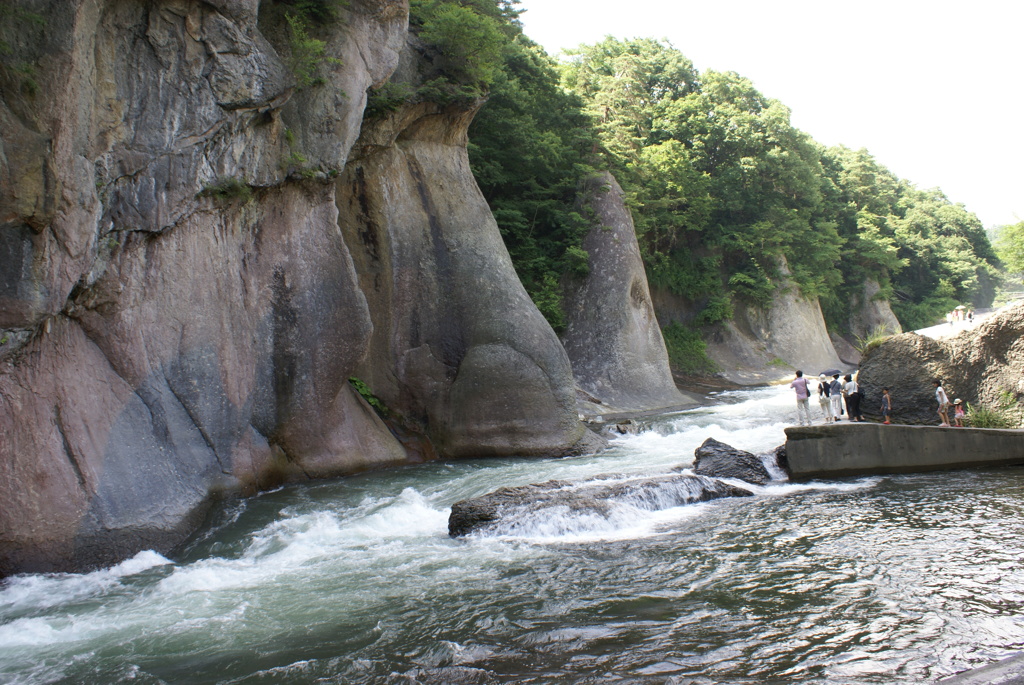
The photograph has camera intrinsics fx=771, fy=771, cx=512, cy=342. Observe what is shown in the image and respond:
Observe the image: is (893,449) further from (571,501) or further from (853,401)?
(571,501)

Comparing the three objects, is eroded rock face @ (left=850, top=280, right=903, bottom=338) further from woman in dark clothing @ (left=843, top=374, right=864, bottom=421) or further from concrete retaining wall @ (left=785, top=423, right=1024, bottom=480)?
concrete retaining wall @ (left=785, top=423, right=1024, bottom=480)

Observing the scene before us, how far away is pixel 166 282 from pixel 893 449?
13.2 m

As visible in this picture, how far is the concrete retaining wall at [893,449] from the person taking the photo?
45.5 ft

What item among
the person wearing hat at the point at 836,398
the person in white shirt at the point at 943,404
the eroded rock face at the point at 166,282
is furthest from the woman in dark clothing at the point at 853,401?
the eroded rock face at the point at 166,282

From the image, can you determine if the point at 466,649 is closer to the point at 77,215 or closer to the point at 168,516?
the point at 168,516

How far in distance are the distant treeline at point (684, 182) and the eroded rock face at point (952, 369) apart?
39.7 ft

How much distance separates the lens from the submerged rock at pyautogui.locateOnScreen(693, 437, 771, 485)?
13922 mm

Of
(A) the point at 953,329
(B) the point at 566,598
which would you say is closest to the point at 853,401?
Result: (A) the point at 953,329

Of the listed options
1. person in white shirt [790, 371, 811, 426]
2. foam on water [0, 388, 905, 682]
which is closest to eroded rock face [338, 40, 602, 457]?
foam on water [0, 388, 905, 682]

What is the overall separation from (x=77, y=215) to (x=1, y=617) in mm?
5080

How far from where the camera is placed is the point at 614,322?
2789cm

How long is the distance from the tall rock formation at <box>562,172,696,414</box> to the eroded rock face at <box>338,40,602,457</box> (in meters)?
8.02

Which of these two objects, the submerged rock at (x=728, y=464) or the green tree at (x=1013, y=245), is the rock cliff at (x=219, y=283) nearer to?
the submerged rock at (x=728, y=464)

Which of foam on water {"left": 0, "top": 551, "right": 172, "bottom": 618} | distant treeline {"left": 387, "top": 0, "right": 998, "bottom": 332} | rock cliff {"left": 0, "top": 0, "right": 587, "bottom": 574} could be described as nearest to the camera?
foam on water {"left": 0, "top": 551, "right": 172, "bottom": 618}
